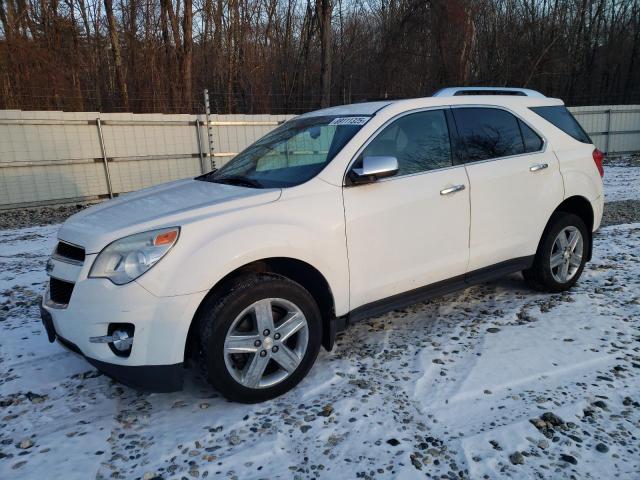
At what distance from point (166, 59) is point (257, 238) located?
16.6 metres

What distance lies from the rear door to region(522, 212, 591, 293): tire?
0.45ft

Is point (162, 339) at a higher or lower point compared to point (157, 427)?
higher

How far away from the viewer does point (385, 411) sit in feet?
8.86

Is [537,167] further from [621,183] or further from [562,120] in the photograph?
[621,183]

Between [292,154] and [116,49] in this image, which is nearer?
[292,154]

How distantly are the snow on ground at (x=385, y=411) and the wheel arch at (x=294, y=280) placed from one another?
14.9 inches

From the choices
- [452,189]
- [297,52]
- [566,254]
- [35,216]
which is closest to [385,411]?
[452,189]

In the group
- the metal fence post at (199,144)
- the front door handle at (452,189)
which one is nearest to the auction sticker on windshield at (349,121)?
the front door handle at (452,189)

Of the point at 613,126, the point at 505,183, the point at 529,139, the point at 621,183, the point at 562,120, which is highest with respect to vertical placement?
the point at 562,120

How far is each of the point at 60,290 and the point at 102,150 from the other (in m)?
9.22

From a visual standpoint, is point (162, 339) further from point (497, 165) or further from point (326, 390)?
point (497, 165)

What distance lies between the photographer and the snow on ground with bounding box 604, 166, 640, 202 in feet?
31.8

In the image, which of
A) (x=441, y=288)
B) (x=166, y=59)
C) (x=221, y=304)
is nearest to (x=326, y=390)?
(x=221, y=304)

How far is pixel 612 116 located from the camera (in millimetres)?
17812
